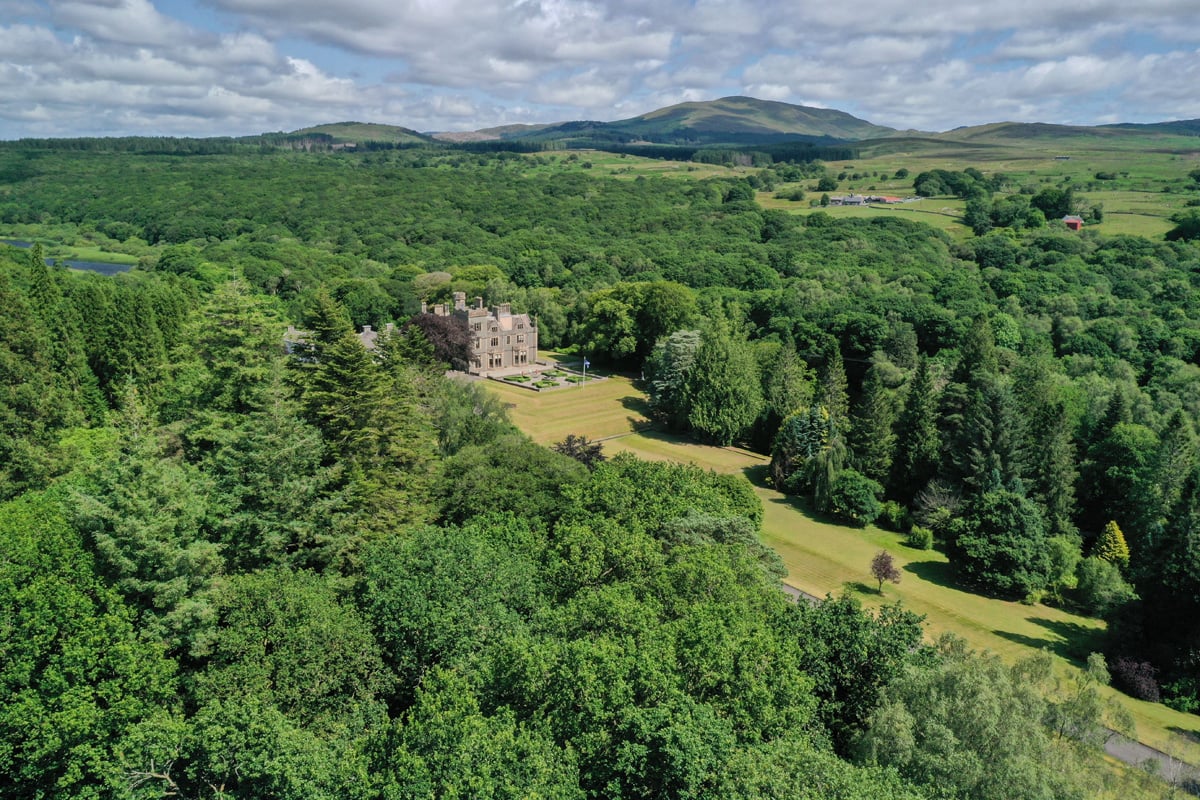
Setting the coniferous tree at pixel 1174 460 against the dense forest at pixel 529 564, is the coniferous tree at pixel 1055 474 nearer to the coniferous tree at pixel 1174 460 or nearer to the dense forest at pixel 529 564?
the dense forest at pixel 529 564

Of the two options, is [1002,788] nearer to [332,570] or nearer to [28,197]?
[332,570]

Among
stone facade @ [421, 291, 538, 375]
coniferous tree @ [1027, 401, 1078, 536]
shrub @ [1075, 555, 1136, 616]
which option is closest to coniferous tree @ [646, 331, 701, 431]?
stone facade @ [421, 291, 538, 375]

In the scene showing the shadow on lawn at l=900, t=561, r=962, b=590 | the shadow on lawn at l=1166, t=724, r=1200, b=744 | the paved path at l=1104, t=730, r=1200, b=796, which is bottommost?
the shadow on lawn at l=900, t=561, r=962, b=590

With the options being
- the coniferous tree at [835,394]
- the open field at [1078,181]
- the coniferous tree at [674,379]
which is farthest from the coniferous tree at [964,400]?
the open field at [1078,181]

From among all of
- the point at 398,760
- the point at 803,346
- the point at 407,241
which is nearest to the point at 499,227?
the point at 407,241

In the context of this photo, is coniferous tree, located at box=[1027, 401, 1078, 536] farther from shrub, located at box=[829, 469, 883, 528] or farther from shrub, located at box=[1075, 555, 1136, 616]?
shrub, located at box=[829, 469, 883, 528]

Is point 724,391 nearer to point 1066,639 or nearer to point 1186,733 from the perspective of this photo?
point 1066,639
